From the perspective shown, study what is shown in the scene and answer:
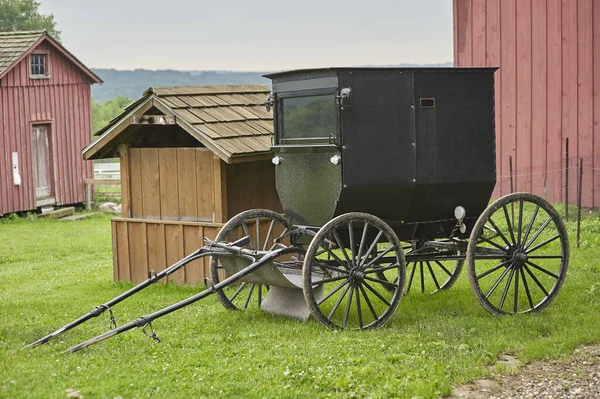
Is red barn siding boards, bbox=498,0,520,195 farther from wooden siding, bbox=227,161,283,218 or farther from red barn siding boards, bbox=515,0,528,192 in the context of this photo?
wooden siding, bbox=227,161,283,218

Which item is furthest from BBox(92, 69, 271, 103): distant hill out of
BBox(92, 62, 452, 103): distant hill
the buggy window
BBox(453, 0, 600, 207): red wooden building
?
the buggy window

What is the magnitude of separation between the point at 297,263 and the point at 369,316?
38.6 inches

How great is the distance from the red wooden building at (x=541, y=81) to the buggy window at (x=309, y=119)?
344 inches

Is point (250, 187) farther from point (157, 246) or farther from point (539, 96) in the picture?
point (539, 96)

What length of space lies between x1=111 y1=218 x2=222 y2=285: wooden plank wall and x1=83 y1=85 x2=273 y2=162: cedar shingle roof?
3.55 feet

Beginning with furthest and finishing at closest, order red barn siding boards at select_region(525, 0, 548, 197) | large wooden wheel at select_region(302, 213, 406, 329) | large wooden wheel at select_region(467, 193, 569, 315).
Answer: red barn siding boards at select_region(525, 0, 548, 197) < large wooden wheel at select_region(467, 193, 569, 315) < large wooden wheel at select_region(302, 213, 406, 329)

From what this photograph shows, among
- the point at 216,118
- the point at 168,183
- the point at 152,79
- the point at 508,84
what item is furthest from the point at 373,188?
the point at 152,79

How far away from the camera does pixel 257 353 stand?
819 cm

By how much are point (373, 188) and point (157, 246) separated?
4.34 m

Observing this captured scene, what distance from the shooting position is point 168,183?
1242 centimetres

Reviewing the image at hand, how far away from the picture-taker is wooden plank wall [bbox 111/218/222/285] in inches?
477

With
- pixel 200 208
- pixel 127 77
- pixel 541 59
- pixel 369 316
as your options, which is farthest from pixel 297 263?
pixel 127 77

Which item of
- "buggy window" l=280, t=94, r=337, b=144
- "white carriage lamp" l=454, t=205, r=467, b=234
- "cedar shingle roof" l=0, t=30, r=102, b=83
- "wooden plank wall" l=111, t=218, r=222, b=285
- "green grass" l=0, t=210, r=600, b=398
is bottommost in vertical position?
"green grass" l=0, t=210, r=600, b=398

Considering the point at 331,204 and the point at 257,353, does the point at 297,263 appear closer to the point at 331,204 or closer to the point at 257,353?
the point at 331,204
